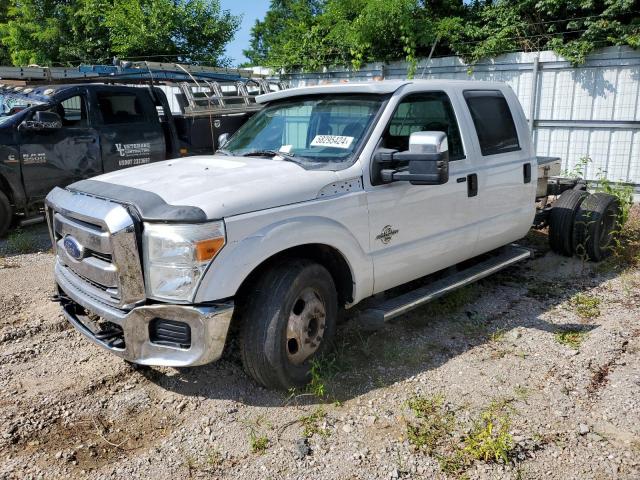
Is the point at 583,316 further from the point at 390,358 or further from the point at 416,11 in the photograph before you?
the point at 416,11

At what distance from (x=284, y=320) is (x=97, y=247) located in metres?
1.19

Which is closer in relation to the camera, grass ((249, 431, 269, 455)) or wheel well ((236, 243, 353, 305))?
grass ((249, 431, 269, 455))

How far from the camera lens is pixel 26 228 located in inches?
330

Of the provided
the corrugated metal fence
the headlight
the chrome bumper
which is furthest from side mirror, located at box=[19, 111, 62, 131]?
the corrugated metal fence

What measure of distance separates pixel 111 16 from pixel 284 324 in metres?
16.7

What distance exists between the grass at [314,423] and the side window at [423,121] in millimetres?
1885

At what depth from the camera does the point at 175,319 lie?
331cm

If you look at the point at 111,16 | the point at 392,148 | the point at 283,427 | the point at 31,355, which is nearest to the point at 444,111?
the point at 392,148

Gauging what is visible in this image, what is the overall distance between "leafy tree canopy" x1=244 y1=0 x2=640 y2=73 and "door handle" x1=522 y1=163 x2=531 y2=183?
517 cm

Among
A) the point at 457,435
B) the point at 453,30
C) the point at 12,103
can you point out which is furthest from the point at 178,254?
the point at 453,30

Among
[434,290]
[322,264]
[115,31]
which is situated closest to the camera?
[322,264]

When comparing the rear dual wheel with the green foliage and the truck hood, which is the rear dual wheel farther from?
the truck hood

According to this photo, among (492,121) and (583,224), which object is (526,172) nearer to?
(492,121)

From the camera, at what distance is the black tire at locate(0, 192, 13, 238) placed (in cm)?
742
